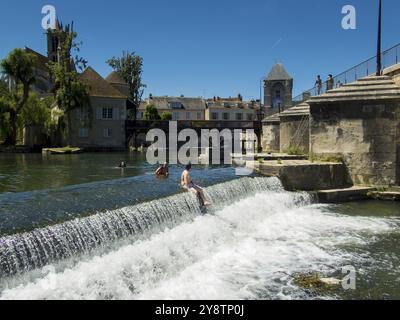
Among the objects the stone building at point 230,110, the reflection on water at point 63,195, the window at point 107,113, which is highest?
the stone building at point 230,110

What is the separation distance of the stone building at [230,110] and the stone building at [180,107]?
1.77 m

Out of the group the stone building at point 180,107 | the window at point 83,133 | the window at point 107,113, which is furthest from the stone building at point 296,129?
the stone building at point 180,107

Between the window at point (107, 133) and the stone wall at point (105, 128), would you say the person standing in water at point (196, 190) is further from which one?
the window at point (107, 133)

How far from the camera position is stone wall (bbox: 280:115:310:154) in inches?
950

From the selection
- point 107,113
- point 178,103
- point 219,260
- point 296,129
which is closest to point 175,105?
point 178,103

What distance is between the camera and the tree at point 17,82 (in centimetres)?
3881

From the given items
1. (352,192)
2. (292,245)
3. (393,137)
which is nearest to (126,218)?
(292,245)

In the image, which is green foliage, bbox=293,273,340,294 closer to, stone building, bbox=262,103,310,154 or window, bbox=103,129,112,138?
stone building, bbox=262,103,310,154

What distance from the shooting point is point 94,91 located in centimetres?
4962

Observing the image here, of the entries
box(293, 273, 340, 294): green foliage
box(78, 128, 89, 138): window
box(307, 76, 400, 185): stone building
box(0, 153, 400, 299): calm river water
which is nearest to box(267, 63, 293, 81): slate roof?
box(78, 128, 89, 138): window
